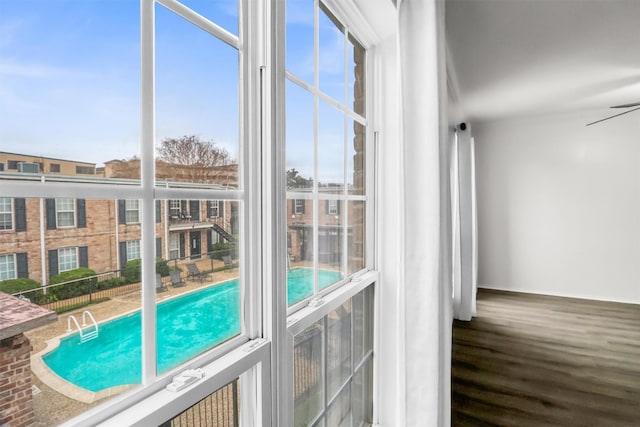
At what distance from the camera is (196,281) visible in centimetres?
73

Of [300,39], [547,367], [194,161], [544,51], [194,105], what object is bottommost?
[547,367]

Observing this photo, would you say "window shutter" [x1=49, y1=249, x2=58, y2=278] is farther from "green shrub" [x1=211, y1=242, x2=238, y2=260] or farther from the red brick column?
"green shrub" [x1=211, y1=242, x2=238, y2=260]

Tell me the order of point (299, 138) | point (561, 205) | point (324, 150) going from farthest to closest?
point (561, 205) < point (324, 150) < point (299, 138)

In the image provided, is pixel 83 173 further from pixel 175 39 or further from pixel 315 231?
pixel 315 231

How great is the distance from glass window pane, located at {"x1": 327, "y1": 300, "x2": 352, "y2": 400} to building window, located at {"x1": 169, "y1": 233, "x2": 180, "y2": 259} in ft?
2.58

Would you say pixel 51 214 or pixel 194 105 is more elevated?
pixel 194 105

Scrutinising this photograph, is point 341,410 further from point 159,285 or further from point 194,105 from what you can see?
point 194,105

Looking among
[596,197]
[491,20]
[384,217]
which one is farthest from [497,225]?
[384,217]

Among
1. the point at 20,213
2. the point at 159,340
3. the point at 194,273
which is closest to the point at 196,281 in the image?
the point at 194,273

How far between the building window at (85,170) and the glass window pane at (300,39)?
706 mm

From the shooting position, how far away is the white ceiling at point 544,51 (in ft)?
7.52

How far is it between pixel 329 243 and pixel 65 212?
0.98 meters

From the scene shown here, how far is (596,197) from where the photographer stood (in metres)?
4.83

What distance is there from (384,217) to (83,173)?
1.39 meters
